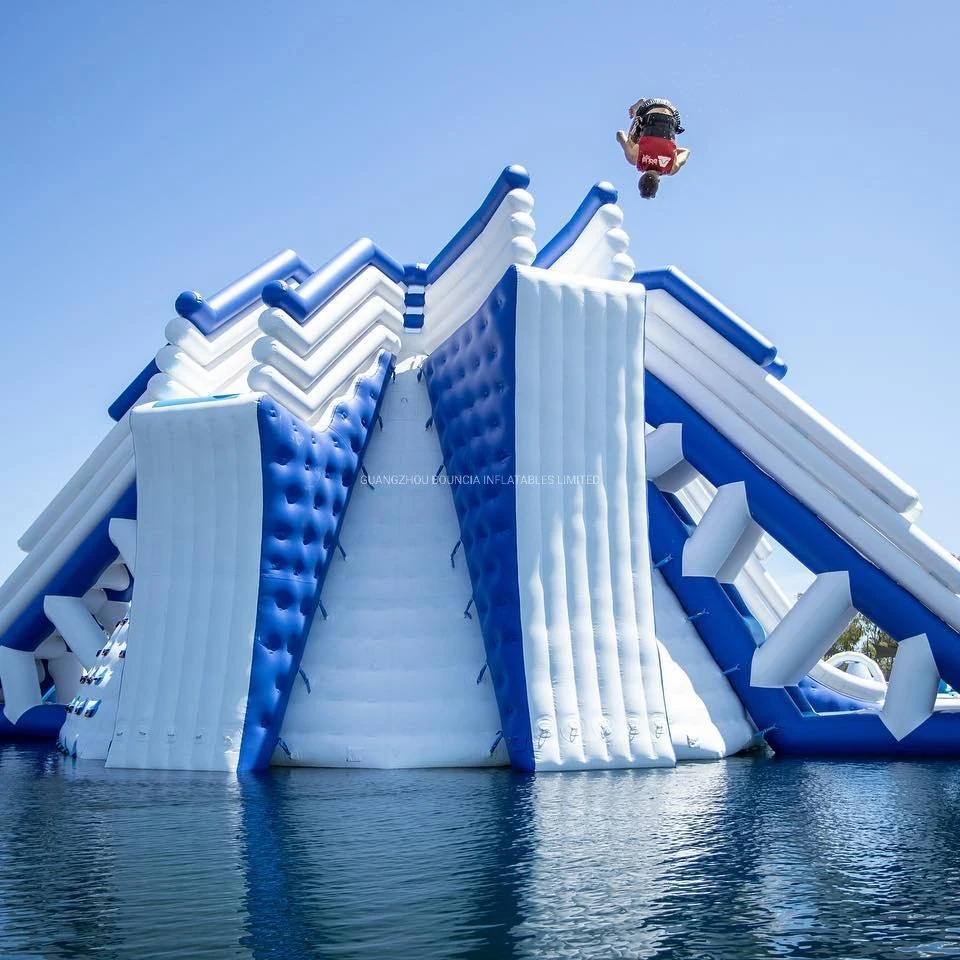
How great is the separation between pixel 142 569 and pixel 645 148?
8.52 m

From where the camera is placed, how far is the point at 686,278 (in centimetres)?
1281

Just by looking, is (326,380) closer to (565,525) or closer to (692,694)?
(565,525)

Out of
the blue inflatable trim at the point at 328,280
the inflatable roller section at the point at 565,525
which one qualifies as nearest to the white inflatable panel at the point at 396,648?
the inflatable roller section at the point at 565,525

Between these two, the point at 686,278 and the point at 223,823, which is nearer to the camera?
the point at 223,823

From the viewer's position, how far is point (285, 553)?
10.5m

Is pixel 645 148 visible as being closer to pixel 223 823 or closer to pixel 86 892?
pixel 223 823

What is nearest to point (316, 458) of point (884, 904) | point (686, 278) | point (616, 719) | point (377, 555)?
point (377, 555)

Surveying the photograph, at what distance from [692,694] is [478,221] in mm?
5906

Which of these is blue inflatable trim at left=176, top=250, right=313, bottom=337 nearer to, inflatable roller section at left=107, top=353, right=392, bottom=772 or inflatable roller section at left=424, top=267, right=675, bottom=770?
inflatable roller section at left=107, top=353, right=392, bottom=772

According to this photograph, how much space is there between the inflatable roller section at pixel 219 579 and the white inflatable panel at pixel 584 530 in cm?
239

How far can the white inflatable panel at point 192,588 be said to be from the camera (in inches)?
400

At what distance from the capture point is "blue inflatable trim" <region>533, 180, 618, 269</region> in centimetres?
1183

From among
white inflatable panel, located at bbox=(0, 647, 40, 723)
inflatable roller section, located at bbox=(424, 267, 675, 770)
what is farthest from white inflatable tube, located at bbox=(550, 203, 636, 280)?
white inflatable panel, located at bbox=(0, 647, 40, 723)

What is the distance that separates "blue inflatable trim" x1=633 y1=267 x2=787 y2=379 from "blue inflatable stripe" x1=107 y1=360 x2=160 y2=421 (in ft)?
21.7
